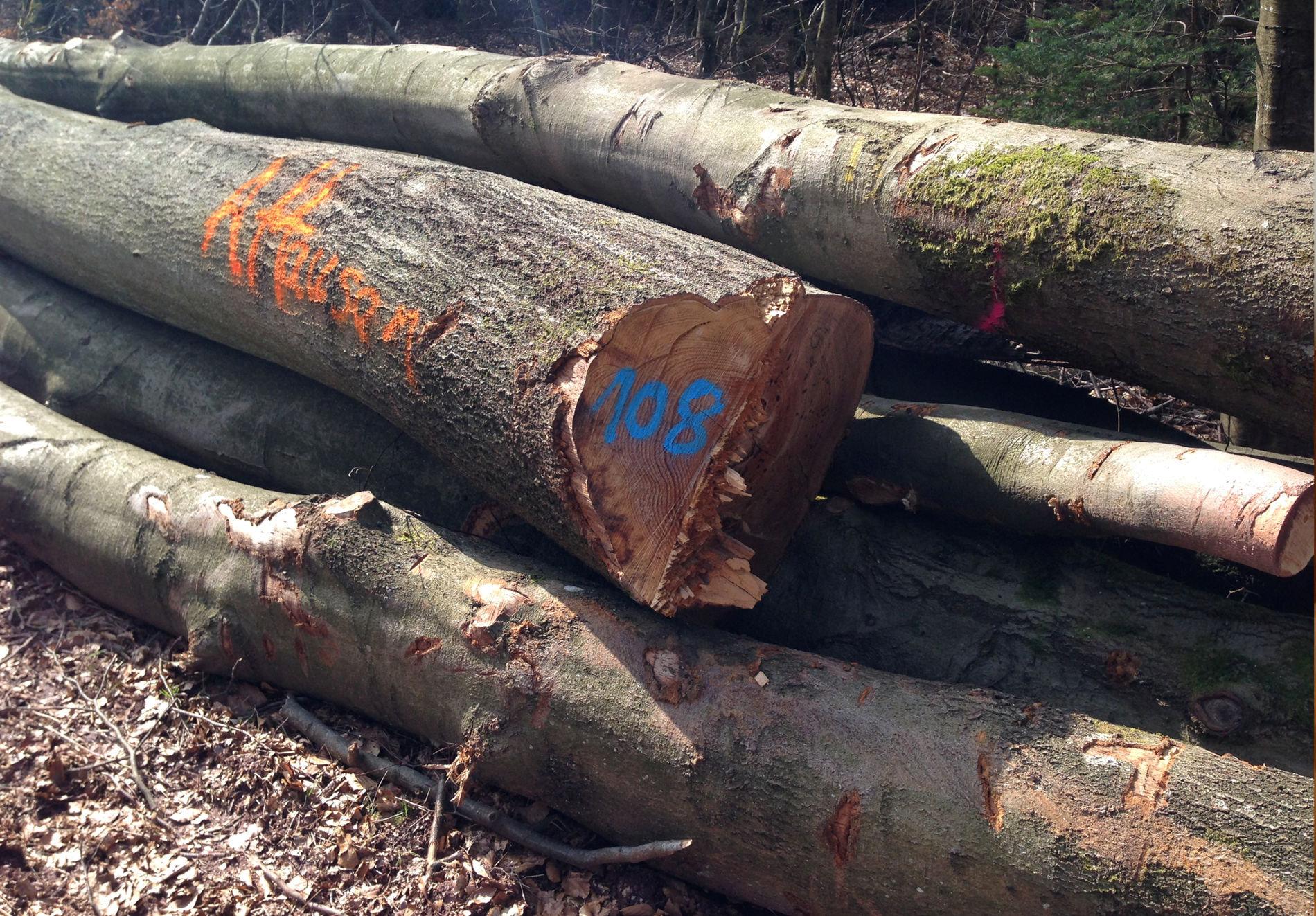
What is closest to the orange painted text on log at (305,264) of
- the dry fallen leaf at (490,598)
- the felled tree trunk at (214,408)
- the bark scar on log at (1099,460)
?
the felled tree trunk at (214,408)

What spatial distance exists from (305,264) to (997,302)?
2472 mm

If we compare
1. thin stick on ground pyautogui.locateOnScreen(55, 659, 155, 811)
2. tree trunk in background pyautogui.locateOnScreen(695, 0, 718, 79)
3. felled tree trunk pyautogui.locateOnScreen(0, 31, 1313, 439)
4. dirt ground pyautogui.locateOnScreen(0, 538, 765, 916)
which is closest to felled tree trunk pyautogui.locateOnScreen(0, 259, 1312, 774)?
felled tree trunk pyautogui.locateOnScreen(0, 31, 1313, 439)

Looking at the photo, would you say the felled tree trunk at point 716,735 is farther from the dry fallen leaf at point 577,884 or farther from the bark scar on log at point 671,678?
the dry fallen leaf at point 577,884

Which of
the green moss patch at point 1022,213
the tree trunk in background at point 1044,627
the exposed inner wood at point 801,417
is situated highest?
the green moss patch at point 1022,213

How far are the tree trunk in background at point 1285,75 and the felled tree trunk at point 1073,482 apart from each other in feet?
4.94

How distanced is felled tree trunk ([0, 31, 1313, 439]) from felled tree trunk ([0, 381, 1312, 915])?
3.76 ft

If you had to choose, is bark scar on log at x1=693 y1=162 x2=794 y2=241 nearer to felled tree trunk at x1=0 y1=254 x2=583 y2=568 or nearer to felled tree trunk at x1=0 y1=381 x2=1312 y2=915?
felled tree trunk at x1=0 y1=254 x2=583 y2=568

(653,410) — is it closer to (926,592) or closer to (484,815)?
(926,592)

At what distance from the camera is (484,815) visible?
2883 mm

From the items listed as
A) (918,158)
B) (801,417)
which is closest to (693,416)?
(801,417)

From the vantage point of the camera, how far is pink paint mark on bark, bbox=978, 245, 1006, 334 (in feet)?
9.68

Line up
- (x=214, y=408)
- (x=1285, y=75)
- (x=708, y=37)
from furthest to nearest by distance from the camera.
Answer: (x=708, y=37) < (x=214, y=408) < (x=1285, y=75)

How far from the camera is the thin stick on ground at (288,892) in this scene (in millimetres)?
2680

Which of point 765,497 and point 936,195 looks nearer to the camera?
point 765,497
